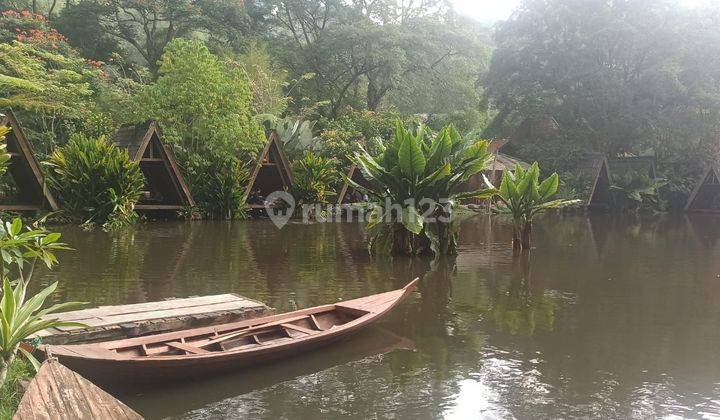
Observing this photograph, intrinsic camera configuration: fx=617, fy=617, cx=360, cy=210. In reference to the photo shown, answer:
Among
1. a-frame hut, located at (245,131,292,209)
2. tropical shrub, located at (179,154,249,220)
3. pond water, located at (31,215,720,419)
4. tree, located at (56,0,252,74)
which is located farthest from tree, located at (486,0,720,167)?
tropical shrub, located at (179,154,249,220)

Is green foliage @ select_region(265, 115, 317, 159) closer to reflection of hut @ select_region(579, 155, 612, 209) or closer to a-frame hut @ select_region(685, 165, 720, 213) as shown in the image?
reflection of hut @ select_region(579, 155, 612, 209)

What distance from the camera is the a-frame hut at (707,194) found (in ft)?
80.4

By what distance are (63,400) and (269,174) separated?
15.3 m

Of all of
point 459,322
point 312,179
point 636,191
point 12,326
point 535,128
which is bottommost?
point 459,322

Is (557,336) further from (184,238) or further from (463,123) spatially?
(463,123)

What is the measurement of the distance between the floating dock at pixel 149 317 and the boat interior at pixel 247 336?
0.42 m

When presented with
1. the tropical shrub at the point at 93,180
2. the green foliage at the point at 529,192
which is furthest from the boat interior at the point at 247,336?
the tropical shrub at the point at 93,180

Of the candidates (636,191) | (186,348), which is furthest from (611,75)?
(186,348)

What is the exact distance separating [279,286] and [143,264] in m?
2.56

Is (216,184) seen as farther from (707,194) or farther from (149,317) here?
(707,194)

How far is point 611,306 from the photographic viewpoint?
714 centimetres

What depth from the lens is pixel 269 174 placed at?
60.0 feet

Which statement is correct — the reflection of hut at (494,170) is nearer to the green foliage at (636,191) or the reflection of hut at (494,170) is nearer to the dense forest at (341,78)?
the dense forest at (341,78)

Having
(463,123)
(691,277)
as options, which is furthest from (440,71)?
(691,277)
